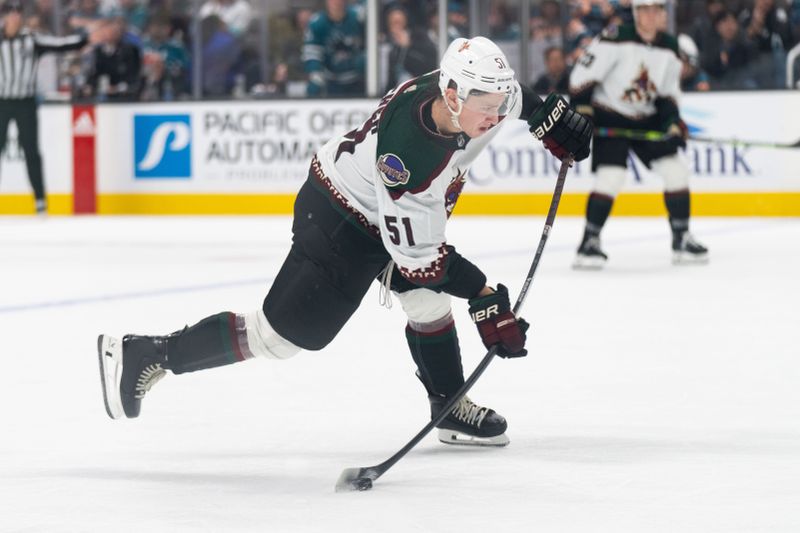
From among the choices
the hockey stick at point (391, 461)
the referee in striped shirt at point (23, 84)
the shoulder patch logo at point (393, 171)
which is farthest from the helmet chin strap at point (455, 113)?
the referee in striped shirt at point (23, 84)

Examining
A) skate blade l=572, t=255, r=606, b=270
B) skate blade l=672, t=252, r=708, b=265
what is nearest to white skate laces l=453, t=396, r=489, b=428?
skate blade l=572, t=255, r=606, b=270

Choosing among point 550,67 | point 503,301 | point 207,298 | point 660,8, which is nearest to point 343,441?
point 503,301

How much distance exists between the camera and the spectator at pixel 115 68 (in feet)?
36.1

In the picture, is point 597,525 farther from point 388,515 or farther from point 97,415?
point 97,415

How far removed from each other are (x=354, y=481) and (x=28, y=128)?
8421mm

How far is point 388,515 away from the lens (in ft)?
7.93

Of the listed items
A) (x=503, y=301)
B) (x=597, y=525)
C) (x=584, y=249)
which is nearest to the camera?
(x=597, y=525)

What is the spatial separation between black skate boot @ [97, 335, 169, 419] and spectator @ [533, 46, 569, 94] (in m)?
7.00

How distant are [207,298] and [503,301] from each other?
307cm

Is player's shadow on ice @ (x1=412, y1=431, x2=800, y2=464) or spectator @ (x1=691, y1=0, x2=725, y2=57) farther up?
spectator @ (x1=691, y1=0, x2=725, y2=57)

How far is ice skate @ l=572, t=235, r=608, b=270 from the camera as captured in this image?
6633mm

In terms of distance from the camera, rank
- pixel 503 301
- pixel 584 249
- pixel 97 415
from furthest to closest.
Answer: pixel 584 249
pixel 97 415
pixel 503 301

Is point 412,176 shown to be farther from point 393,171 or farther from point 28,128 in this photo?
point 28,128

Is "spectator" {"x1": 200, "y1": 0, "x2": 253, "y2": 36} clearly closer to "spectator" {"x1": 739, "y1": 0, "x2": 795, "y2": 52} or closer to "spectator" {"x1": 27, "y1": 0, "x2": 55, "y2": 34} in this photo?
"spectator" {"x1": 27, "y1": 0, "x2": 55, "y2": 34}
